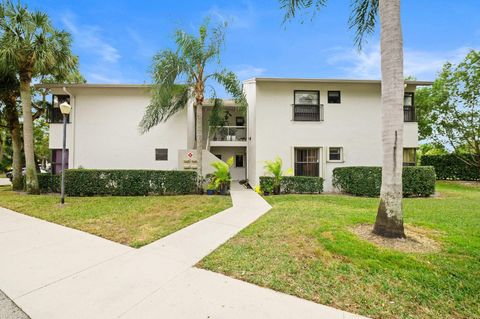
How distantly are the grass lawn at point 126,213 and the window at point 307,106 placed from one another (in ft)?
21.3

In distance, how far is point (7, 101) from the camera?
39.5ft

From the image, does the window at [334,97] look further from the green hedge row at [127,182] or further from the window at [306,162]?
the green hedge row at [127,182]

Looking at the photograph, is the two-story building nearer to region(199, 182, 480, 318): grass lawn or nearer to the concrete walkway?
region(199, 182, 480, 318): grass lawn

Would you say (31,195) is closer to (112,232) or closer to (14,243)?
(14,243)

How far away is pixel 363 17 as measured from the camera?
6.32 metres

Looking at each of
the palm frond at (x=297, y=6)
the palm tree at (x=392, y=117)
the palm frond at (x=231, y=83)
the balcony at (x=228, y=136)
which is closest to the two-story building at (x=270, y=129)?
the palm frond at (x=231, y=83)

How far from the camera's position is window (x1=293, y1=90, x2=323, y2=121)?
12.0 m

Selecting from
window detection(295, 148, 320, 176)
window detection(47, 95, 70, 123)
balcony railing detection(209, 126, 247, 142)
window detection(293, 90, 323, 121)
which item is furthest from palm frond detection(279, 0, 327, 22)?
window detection(47, 95, 70, 123)

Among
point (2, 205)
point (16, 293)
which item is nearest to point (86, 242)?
point (16, 293)

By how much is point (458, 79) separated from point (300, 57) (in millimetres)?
12291

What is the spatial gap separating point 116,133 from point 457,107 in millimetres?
22816

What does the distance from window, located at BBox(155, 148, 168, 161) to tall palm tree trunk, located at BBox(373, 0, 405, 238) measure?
10919mm

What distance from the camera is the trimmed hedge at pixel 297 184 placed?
10.8 meters

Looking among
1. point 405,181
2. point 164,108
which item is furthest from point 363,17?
point 164,108
